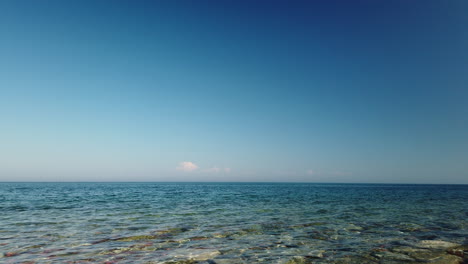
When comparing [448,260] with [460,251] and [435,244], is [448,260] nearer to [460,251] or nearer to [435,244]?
[460,251]

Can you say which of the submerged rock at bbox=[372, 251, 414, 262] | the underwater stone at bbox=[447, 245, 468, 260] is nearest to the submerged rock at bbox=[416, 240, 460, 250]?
the underwater stone at bbox=[447, 245, 468, 260]

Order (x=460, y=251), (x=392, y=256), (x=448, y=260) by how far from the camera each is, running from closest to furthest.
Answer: (x=448, y=260) → (x=392, y=256) → (x=460, y=251)

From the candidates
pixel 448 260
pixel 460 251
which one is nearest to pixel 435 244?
pixel 460 251

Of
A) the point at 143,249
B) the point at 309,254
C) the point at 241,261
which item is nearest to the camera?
the point at 241,261

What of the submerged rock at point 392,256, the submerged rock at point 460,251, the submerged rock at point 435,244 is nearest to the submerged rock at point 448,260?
the submerged rock at point 460,251

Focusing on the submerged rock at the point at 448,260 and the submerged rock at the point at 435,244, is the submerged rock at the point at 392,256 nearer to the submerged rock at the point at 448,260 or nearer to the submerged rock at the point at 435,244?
the submerged rock at the point at 448,260

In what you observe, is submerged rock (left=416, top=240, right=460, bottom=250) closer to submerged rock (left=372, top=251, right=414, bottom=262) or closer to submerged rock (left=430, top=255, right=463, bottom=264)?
submerged rock (left=430, top=255, right=463, bottom=264)

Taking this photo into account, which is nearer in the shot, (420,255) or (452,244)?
(420,255)

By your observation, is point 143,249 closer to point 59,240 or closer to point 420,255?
point 59,240

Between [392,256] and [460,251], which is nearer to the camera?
[392,256]

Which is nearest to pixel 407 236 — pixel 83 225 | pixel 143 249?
pixel 143 249

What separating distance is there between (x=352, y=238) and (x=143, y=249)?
30.4 feet

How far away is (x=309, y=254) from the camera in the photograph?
30.3ft

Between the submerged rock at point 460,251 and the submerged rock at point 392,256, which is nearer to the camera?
the submerged rock at point 392,256
